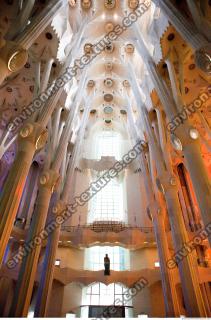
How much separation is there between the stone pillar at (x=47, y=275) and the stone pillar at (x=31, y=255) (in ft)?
6.23

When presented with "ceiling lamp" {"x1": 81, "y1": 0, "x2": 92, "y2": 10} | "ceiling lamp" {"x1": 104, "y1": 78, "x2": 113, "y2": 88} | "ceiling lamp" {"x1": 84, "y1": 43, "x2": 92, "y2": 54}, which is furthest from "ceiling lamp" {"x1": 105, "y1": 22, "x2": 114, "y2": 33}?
"ceiling lamp" {"x1": 104, "y1": 78, "x2": 113, "y2": 88}

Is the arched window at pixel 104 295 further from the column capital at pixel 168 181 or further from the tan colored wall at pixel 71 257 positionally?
the column capital at pixel 168 181

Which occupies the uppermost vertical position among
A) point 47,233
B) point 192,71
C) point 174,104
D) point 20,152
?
point 192,71

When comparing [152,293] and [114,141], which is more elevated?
[114,141]

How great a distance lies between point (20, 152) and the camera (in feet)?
27.8

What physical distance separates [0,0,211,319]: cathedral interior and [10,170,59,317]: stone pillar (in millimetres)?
46

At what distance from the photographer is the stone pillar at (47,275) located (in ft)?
31.7

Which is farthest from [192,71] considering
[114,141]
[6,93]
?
[114,141]

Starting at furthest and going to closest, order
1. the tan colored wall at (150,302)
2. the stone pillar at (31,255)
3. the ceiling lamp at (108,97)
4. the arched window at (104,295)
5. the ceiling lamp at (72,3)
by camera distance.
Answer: the ceiling lamp at (108,97) → the ceiling lamp at (72,3) → the arched window at (104,295) → the tan colored wall at (150,302) → the stone pillar at (31,255)

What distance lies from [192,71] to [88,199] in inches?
483

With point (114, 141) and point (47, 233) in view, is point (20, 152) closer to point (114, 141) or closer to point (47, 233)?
point (47, 233)

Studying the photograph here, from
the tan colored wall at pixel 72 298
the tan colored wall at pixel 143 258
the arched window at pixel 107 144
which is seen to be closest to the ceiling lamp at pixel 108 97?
the arched window at pixel 107 144

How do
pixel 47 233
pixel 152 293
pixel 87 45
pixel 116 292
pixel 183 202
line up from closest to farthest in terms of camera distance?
1. pixel 47 233
2. pixel 152 293
3. pixel 116 292
4. pixel 183 202
5. pixel 87 45

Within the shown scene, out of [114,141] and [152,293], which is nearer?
[152,293]
